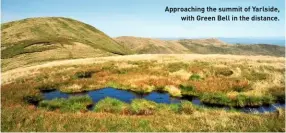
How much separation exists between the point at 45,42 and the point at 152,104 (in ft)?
267

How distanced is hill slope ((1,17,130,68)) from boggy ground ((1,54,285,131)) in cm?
4154

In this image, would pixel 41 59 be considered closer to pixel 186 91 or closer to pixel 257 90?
pixel 186 91

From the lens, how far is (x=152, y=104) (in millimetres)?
19984

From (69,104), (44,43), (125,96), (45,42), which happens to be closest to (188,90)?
(125,96)

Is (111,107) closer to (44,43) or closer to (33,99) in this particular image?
(33,99)

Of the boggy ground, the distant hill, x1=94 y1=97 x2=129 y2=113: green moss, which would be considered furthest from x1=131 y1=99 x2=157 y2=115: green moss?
the distant hill

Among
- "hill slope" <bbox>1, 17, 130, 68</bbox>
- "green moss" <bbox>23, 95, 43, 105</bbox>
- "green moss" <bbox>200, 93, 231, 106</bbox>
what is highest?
"hill slope" <bbox>1, 17, 130, 68</bbox>

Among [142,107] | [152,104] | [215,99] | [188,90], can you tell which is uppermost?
[142,107]

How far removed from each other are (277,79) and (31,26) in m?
123

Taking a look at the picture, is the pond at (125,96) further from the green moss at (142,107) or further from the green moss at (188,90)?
the green moss at (142,107)

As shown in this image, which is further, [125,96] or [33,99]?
[125,96]

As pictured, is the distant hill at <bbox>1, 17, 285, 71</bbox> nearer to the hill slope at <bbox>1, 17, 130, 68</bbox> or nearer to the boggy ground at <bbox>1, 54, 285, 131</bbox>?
the hill slope at <bbox>1, 17, 130, 68</bbox>

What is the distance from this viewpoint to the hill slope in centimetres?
7692

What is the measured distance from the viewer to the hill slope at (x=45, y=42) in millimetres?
76919
